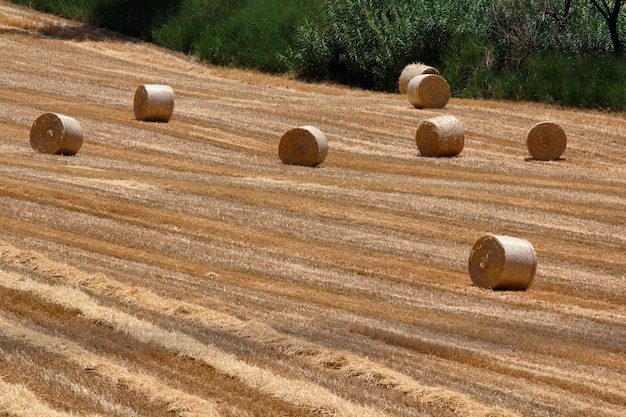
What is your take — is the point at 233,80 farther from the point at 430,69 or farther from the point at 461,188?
the point at 461,188

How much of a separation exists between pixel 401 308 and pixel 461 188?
10.5m

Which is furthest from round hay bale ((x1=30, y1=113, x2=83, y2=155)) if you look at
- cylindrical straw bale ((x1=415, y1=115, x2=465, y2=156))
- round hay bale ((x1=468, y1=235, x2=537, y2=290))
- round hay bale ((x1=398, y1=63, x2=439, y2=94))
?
round hay bale ((x1=398, y1=63, x2=439, y2=94))

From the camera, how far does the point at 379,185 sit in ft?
87.7

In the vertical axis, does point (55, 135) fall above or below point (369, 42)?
below

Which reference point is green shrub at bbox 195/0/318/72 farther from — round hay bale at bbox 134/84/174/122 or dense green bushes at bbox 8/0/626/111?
round hay bale at bbox 134/84/174/122

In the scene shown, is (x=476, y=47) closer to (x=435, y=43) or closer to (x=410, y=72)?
(x=435, y=43)

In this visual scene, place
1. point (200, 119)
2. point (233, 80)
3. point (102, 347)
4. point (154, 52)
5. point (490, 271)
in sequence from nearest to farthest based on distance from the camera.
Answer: point (102, 347), point (490, 271), point (200, 119), point (233, 80), point (154, 52)

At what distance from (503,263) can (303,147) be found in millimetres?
11251

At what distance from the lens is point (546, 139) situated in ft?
105

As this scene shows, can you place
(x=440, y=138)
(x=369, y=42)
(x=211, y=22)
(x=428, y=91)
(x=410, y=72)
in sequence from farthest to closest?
(x=211, y=22) → (x=369, y=42) → (x=410, y=72) → (x=428, y=91) → (x=440, y=138)

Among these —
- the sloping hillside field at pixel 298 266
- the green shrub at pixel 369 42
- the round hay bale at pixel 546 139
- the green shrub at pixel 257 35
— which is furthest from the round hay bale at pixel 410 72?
the round hay bale at pixel 546 139

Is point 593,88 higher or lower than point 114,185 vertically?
higher

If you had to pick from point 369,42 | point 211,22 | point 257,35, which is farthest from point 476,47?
point 211,22

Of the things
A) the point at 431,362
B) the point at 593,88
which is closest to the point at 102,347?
the point at 431,362
